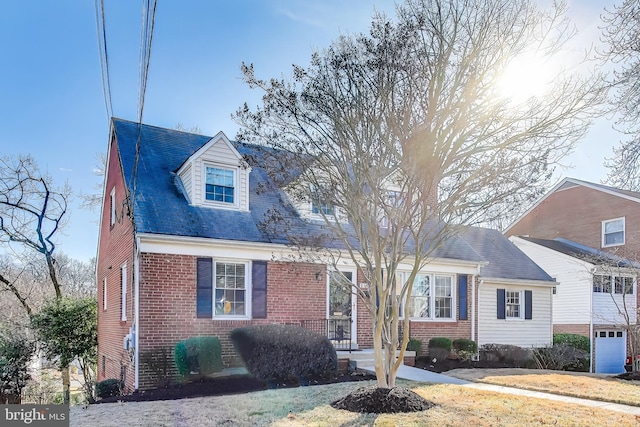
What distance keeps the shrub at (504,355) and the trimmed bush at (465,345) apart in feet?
3.04

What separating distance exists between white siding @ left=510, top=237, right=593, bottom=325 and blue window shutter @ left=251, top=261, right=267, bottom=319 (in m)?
14.7

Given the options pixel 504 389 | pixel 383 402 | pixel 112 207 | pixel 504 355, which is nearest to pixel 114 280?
pixel 112 207

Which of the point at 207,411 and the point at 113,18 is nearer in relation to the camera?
the point at 113,18

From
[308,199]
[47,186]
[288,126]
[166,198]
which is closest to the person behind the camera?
[288,126]

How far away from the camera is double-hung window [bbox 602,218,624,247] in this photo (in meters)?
25.3

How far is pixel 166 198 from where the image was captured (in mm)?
13273

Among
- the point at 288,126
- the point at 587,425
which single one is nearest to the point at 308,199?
the point at 288,126

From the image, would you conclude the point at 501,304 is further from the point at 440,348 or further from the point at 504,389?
the point at 504,389

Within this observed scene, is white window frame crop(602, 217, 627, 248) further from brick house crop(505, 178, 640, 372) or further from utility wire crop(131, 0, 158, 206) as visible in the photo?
utility wire crop(131, 0, 158, 206)

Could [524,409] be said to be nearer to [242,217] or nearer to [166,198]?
[242,217]

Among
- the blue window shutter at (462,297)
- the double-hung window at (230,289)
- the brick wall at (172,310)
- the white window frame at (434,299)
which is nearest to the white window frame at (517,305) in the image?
the blue window shutter at (462,297)

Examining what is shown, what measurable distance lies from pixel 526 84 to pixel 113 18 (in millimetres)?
6304

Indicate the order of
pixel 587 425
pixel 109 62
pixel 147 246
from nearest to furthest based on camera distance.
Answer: pixel 587 425
pixel 109 62
pixel 147 246

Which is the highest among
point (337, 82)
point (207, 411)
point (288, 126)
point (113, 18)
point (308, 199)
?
point (113, 18)
